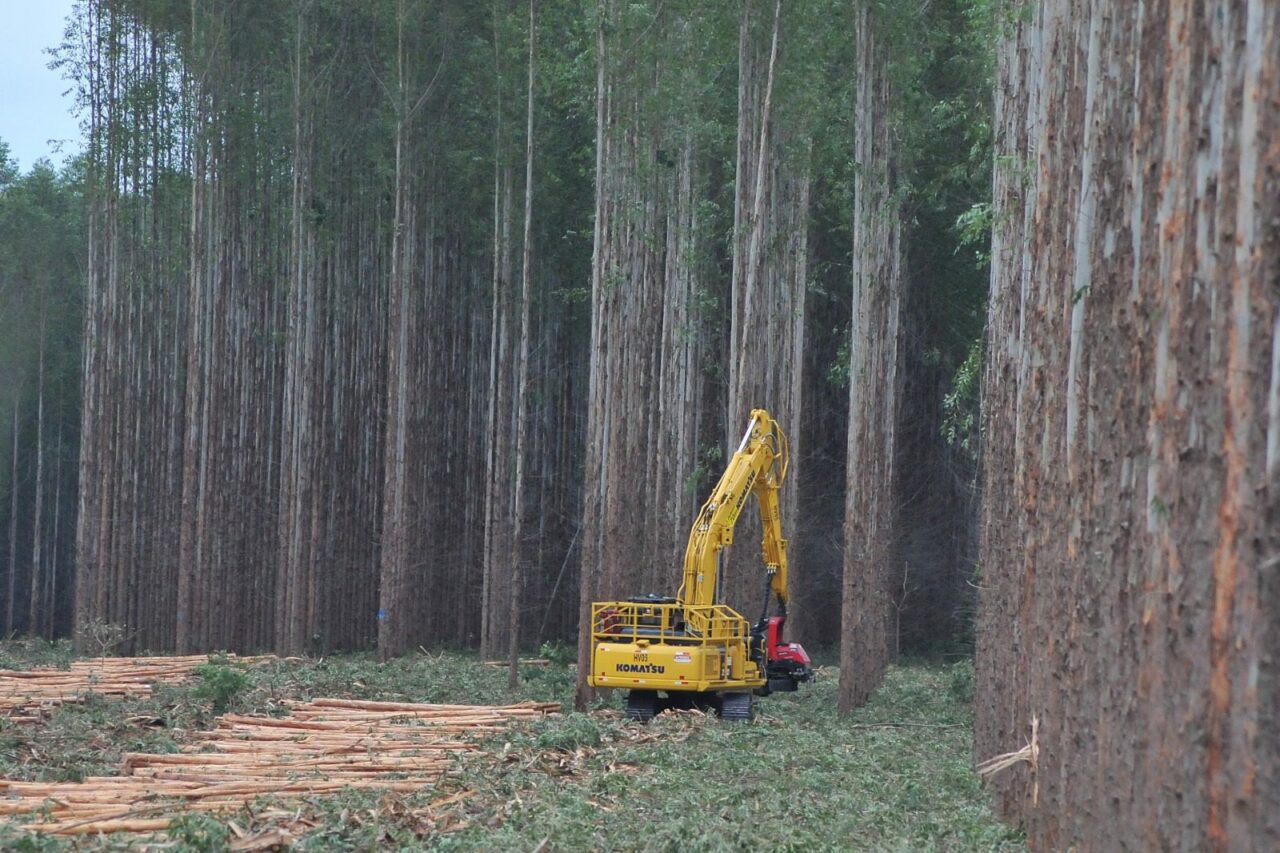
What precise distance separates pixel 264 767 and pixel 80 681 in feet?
29.2

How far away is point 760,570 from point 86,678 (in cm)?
1008

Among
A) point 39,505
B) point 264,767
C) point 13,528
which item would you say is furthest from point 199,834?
point 13,528

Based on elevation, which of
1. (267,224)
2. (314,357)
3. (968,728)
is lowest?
(968,728)

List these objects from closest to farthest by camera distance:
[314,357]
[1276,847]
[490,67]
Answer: [1276,847]
[490,67]
[314,357]

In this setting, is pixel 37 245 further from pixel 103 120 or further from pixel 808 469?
pixel 808 469

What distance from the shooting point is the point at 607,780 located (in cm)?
1090

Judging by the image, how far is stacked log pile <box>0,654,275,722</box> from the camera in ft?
55.4

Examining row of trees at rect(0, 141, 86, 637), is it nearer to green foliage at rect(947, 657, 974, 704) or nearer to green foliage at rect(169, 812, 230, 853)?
green foliage at rect(947, 657, 974, 704)

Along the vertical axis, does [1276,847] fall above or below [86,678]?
above

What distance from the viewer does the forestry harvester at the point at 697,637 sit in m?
16.8

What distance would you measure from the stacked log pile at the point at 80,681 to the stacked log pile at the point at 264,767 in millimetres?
2636

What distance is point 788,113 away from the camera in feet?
74.5

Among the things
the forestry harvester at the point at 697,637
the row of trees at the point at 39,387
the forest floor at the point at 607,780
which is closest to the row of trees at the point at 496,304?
the forestry harvester at the point at 697,637

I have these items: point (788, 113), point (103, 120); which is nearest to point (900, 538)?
point (788, 113)
